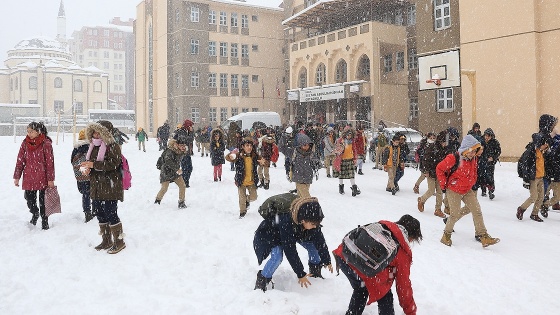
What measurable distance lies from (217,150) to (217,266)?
288 inches

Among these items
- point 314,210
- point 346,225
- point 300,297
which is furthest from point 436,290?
point 346,225

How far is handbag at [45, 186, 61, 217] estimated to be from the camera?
723 cm

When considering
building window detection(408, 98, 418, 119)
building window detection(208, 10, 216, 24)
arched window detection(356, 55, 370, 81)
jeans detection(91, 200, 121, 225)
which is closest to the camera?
jeans detection(91, 200, 121, 225)

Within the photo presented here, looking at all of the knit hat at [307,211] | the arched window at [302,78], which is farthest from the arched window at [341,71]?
the knit hat at [307,211]

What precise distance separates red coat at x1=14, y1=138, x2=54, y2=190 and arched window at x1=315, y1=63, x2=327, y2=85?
30377 millimetres

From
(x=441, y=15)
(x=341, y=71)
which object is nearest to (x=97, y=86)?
(x=341, y=71)

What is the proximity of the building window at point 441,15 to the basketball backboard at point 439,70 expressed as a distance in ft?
4.79

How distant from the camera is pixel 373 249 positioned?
3.54m

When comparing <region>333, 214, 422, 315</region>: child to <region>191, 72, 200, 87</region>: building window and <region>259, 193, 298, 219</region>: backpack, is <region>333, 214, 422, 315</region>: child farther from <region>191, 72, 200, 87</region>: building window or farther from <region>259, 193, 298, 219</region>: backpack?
<region>191, 72, 200, 87</region>: building window

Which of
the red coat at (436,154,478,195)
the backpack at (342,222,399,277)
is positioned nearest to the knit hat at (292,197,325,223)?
the backpack at (342,222,399,277)

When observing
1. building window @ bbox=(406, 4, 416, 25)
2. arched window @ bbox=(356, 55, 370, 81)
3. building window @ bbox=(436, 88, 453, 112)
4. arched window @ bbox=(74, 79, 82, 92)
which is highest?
arched window @ bbox=(74, 79, 82, 92)

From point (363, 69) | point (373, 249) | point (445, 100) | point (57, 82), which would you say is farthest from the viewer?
point (57, 82)

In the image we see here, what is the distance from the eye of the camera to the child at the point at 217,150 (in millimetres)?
12883

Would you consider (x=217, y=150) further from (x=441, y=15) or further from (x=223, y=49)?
(x=223, y=49)
